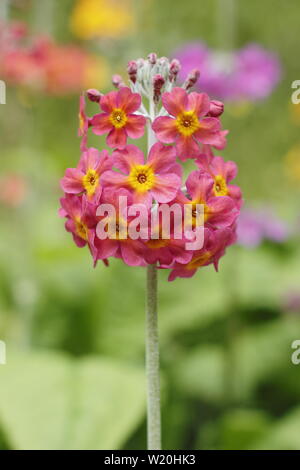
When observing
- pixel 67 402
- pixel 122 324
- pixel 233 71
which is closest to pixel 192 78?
pixel 67 402

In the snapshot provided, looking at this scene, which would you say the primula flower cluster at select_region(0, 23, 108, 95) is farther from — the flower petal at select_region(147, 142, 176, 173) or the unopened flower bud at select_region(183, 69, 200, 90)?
the flower petal at select_region(147, 142, 176, 173)

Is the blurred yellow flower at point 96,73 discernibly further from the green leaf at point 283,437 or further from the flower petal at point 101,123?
the flower petal at point 101,123

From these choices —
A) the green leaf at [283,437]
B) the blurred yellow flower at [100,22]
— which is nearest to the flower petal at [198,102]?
the green leaf at [283,437]

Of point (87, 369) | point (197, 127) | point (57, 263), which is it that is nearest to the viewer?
point (197, 127)

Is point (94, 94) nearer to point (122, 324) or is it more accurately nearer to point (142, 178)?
point (142, 178)

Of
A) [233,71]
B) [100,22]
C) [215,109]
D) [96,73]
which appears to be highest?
[100,22]

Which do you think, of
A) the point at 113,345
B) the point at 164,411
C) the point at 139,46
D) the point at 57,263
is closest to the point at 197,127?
the point at 164,411

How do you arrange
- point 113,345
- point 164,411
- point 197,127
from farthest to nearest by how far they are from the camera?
point 113,345 → point 164,411 → point 197,127
